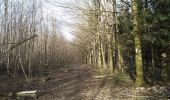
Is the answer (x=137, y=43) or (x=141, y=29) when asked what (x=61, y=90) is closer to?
(x=137, y=43)

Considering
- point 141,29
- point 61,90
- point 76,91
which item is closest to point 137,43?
point 141,29

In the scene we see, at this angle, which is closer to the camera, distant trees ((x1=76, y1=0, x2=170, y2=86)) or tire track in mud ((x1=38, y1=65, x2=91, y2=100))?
tire track in mud ((x1=38, y1=65, x2=91, y2=100))

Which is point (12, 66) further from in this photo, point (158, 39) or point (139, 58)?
point (139, 58)

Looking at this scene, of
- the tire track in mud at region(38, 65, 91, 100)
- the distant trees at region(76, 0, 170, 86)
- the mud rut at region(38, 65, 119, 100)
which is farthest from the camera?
the distant trees at region(76, 0, 170, 86)

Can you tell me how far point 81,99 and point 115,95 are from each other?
5.31 ft

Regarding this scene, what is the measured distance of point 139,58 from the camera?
14141mm

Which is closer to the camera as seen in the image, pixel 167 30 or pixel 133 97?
pixel 133 97

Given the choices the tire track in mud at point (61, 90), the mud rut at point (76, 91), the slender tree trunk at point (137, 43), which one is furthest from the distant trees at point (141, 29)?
the tire track in mud at point (61, 90)

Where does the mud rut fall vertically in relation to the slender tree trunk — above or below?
below

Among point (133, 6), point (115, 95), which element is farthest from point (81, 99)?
point (133, 6)

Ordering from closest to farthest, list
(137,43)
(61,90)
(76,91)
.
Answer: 1. (137,43)
2. (76,91)
3. (61,90)

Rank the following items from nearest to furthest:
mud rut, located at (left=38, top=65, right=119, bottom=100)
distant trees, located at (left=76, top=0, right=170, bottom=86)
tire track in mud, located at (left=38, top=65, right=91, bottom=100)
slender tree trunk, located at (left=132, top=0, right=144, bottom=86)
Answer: mud rut, located at (left=38, top=65, right=119, bottom=100), tire track in mud, located at (left=38, top=65, right=91, bottom=100), slender tree trunk, located at (left=132, top=0, right=144, bottom=86), distant trees, located at (left=76, top=0, right=170, bottom=86)

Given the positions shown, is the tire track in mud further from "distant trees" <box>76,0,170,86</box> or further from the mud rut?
"distant trees" <box>76,0,170,86</box>

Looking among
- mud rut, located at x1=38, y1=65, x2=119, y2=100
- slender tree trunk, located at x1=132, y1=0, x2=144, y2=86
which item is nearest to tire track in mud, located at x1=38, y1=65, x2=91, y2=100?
mud rut, located at x1=38, y1=65, x2=119, y2=100
